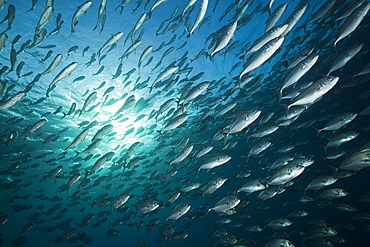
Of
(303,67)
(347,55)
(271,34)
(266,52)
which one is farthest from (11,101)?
(347,55)

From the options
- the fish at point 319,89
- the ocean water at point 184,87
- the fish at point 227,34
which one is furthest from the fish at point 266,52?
the fish at point 319,89

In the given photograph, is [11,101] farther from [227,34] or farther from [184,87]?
[227,34]

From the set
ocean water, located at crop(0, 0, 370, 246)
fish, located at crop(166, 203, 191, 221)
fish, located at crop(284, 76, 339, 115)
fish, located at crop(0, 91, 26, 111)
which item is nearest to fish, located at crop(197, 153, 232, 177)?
ocean water, located at crop(0, 0, 370, 246)

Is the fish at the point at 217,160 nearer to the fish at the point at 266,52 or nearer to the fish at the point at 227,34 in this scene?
the fish at the point at 266,52

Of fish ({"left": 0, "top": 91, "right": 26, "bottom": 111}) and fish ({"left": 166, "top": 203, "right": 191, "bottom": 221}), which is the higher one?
fish ({"left": 0, "top": 91, "right": 26, "bottom": 111})

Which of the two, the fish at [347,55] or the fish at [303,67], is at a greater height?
the fish at [303,67]

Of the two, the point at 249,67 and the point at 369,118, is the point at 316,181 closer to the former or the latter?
the point at 249,67

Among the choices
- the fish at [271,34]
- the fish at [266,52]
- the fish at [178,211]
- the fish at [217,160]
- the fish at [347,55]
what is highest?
the fish at [271,34]

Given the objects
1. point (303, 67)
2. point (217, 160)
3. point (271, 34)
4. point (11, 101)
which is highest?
point (11, 101)

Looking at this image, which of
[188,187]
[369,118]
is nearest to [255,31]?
[188,187]

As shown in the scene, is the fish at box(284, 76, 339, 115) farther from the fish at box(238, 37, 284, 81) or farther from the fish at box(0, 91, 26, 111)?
the fish at box(0, 91, 26, 111)

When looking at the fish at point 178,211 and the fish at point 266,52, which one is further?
the fish at point 178,211

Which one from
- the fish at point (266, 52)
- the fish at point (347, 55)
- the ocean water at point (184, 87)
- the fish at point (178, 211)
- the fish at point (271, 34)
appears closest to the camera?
the fish at point (266, 52)

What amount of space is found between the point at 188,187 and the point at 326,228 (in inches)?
218
